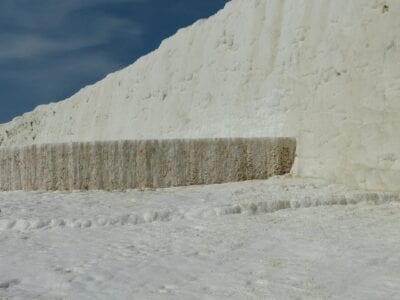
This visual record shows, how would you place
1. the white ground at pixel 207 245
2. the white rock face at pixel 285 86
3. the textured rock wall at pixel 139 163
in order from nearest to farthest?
the white ground at pixel 207 245 < the white rock face at pixel 285 86 < the textured rock wall at pixel 139 163

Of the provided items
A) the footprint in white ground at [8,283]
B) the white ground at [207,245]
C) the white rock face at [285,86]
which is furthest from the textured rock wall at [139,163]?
the footprint in white ground at [8,283]

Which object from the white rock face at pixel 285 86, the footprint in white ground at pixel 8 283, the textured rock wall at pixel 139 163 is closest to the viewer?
the footprint in white ground at pixel 8 283

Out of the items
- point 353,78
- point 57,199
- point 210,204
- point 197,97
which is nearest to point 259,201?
point 210,204

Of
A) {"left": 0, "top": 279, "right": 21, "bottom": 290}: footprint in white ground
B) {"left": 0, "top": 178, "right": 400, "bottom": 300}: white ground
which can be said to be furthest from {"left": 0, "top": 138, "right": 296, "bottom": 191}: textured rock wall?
{"left": 0, "top": 279, "right": 21, "bottom": 290}: footprint in white ground

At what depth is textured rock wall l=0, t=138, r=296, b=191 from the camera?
368 inches

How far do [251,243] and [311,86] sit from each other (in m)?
4.80

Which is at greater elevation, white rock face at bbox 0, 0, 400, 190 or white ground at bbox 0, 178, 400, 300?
white rock face at bbox 0, 0, 400, 190

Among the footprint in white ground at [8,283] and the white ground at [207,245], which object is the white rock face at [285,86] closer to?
the white ground at [207,245]

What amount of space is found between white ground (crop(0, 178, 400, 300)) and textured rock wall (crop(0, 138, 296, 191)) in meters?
1.15

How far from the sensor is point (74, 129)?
82.7 feet

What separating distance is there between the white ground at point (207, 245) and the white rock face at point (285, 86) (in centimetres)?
69

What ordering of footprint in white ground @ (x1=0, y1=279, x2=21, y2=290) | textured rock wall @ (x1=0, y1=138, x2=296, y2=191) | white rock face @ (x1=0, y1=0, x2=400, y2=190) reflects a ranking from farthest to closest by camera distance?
1. textured rock wall @ (x1=0, y1=138, x2=296, y2=191)
2. white rock face @ (x1=0, y1=0, x2=400, y2=190)
3. footprint in white ground @ (x1=0, y1=279, x2=21, y2=290)

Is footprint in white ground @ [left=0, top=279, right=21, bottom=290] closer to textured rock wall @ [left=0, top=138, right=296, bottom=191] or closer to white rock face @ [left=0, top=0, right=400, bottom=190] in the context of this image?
white rock face @ [left=0, top=0, right=400, bottom=190]

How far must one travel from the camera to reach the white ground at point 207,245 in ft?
12.5
